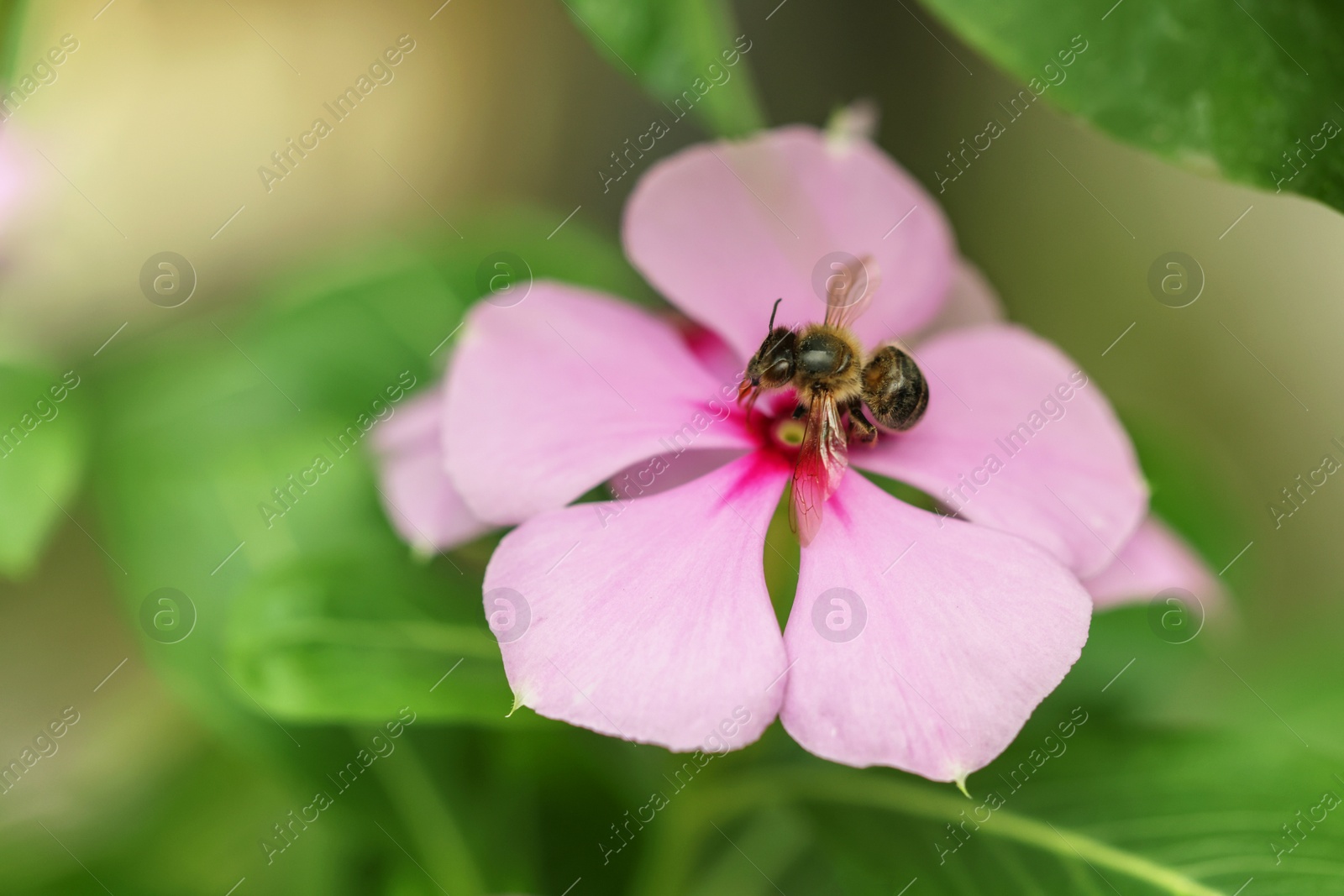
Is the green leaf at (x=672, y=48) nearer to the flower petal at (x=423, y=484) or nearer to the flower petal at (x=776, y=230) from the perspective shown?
the flower petal at (x=776, y=230)

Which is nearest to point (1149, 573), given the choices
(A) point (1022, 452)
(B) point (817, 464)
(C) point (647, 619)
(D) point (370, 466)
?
(A) point (1022, 452)

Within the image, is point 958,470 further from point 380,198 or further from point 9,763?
point 380,198

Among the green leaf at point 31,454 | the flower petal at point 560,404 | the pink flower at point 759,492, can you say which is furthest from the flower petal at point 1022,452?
the green leaf at point 31,454

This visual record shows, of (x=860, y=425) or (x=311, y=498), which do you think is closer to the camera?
(x=860, y=425)

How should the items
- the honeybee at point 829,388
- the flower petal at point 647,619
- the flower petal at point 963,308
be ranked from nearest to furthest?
the flower petal at point 647,619, the honeybee at point 829,388, the flower petal at point 963,308

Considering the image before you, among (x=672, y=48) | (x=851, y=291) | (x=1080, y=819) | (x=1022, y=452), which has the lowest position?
(x=1080, y=819)

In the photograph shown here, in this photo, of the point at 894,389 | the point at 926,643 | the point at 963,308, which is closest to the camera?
the point at 926,643

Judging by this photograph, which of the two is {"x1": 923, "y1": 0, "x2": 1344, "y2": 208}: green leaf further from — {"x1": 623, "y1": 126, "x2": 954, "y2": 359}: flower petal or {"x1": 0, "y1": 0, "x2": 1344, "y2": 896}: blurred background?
{"x1": 0, "y1": 0, "x2": 1344, "y2": 896}: blurred background

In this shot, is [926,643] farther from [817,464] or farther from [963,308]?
[963,308]

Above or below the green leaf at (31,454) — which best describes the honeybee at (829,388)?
below
